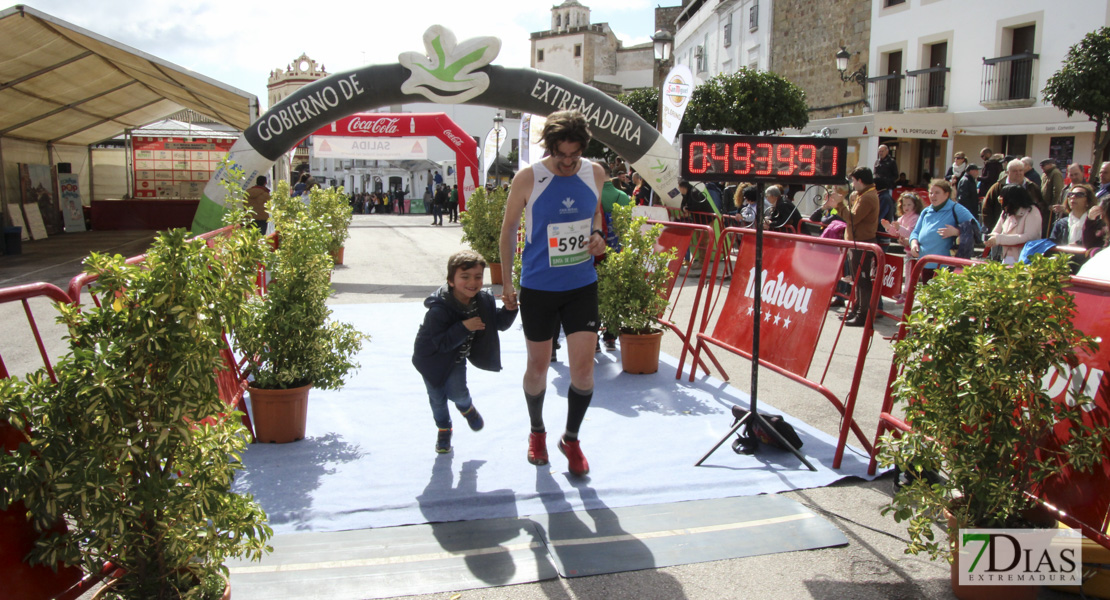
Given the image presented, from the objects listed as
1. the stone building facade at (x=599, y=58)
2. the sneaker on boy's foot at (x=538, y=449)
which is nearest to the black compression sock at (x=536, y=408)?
the sneaker on boy's foot at (x=538, y=449)

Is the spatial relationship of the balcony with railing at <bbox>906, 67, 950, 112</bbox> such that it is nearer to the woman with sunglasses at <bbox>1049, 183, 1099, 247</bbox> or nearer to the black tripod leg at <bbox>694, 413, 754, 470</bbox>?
the woman with sunglasses at <bbox>1049, 183, 1099, 247</bbox>

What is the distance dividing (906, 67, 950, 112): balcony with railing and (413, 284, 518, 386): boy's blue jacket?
21467 mm

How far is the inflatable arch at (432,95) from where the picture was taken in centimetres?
1173

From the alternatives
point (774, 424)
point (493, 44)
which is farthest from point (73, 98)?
point (774, 424)

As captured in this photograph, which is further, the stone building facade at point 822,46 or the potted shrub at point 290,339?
the stone building facade at point 822,46

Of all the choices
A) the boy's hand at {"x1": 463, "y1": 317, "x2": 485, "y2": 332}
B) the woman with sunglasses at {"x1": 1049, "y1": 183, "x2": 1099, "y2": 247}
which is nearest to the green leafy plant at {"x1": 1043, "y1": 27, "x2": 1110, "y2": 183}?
the woman with sunglasses at {"x1": 1049, "y1": 183, "x2": 1099, "y2": 247}

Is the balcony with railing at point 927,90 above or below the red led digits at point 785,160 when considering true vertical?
above

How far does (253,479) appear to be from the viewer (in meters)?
4.11

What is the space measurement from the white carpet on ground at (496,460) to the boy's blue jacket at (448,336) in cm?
54

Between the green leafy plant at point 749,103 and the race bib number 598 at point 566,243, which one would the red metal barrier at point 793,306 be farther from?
the green leafy plant at point 749,103

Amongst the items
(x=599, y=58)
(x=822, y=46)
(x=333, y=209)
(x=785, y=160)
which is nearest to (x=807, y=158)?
(x=785, y=160)

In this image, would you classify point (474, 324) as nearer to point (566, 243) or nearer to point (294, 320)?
point (566, 243)

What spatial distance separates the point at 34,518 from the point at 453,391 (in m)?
2.33

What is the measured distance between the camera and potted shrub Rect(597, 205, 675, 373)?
20.7ft
